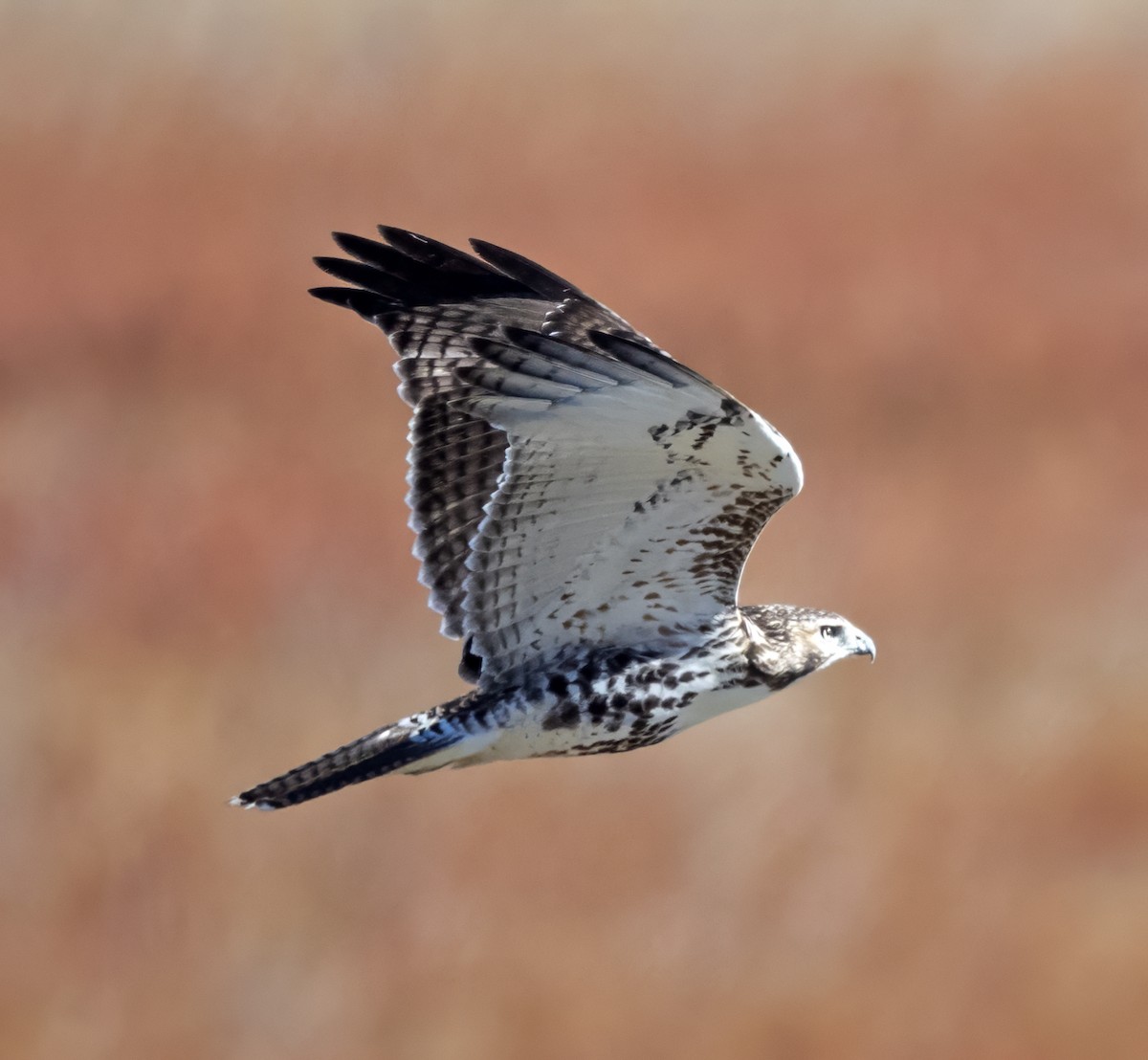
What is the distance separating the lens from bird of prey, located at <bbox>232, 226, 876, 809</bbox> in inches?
198

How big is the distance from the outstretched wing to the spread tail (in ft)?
0.72

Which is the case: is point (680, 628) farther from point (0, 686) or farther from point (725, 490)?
point (0, 686)

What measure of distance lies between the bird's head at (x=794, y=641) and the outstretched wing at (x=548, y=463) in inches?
6.5

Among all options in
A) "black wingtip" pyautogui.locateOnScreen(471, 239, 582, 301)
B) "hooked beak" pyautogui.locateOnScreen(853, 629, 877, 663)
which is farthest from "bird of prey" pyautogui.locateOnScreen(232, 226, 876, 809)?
"hooked beak" pyautogui.locateOnScreen(853, 629, 877, 663)

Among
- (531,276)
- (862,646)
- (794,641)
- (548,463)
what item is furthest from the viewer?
(862,646)

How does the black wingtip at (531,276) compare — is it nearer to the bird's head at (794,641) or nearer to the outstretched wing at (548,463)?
the outstretched wing at (548,463)

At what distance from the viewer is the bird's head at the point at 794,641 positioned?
219 inches

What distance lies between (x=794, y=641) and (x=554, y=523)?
0.77 metres

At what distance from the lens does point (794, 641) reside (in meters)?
5.66

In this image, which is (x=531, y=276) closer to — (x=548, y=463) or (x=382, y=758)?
(x=548, y=463)

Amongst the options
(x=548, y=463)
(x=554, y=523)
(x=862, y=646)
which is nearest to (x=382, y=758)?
(x=554, y=523)

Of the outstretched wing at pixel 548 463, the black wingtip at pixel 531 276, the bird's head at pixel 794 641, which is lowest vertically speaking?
the bird's head at pixel 794 641

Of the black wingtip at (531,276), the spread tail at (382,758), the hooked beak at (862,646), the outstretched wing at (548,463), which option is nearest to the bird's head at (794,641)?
the hooked beak at (862,646)

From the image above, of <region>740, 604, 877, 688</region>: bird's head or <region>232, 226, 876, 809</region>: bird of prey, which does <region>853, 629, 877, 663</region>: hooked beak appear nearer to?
<region>740, 604, 877, 688</region>: bird's head
